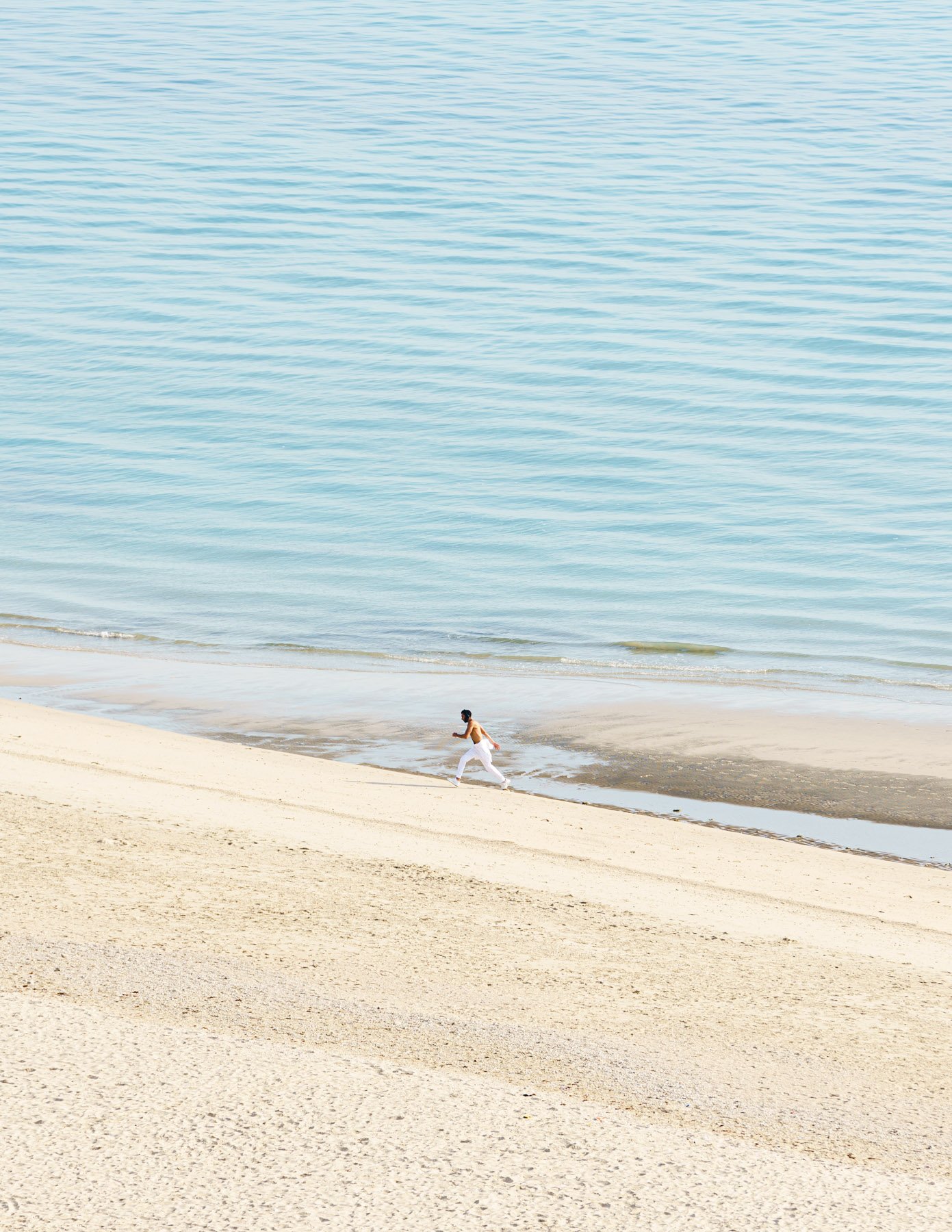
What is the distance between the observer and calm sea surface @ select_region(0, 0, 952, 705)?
22.8m

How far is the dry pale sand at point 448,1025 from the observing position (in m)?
6.09

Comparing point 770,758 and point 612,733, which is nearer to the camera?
point 770,758

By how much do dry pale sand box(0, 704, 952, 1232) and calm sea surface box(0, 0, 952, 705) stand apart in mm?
8606

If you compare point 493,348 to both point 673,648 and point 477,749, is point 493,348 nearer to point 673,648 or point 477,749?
point 673,648

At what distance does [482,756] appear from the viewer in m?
14.0

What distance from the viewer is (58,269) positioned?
141 feet

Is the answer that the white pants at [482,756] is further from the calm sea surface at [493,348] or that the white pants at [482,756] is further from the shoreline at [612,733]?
the calm sea surface at [493,348]

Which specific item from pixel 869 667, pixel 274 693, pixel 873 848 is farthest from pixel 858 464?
pixel 873 848

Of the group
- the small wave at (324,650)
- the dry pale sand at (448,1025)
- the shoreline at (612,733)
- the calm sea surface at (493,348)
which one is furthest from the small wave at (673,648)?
the dry pale sand at (448,1025)

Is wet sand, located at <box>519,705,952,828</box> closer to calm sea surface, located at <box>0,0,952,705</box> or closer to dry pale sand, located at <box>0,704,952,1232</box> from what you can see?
dry pale sand, located at <box>0,704,952,1232</box>

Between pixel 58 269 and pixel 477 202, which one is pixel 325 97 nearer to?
pixel 477 202

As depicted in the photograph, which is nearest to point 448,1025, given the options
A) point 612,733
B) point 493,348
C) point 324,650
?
point 612,733

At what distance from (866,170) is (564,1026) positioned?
45.3 metres

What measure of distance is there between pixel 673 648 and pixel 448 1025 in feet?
43.4
